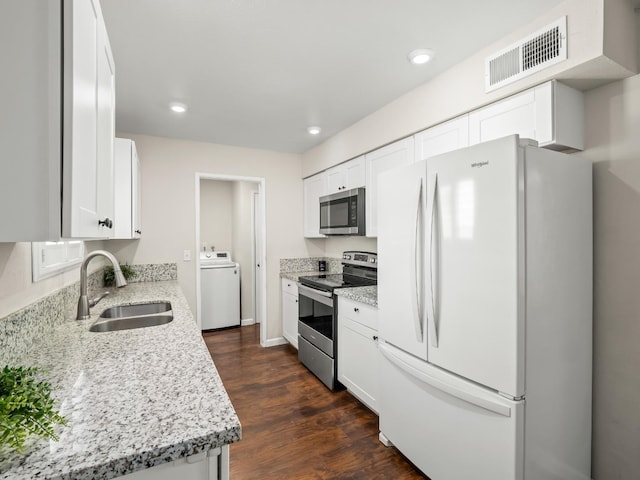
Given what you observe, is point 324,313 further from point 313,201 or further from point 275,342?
point 313,201

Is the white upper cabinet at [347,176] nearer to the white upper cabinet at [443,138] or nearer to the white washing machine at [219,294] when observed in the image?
the white upper cabinet at [443,138]

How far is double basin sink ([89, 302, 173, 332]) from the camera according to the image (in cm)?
187

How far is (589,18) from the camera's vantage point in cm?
142

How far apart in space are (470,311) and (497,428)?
0.49 meters

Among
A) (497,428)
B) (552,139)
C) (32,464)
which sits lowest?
(497,428)

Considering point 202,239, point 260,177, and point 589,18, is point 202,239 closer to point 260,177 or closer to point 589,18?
point 260,177

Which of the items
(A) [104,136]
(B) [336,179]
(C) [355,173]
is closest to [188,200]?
(B) [336,179]

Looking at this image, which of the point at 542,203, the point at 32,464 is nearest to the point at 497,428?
the point at 542,203

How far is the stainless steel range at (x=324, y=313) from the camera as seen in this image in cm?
281

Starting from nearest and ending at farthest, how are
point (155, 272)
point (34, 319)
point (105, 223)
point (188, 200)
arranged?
point (105, 223)
point (34, 319)
point (155, 272)
point (188, 200)

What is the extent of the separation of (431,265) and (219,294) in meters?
3.64

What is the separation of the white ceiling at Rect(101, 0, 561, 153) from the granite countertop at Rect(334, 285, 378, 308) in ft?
5.05

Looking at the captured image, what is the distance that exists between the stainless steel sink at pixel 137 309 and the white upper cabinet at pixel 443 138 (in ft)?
7.06

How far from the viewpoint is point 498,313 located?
4.44 feet
